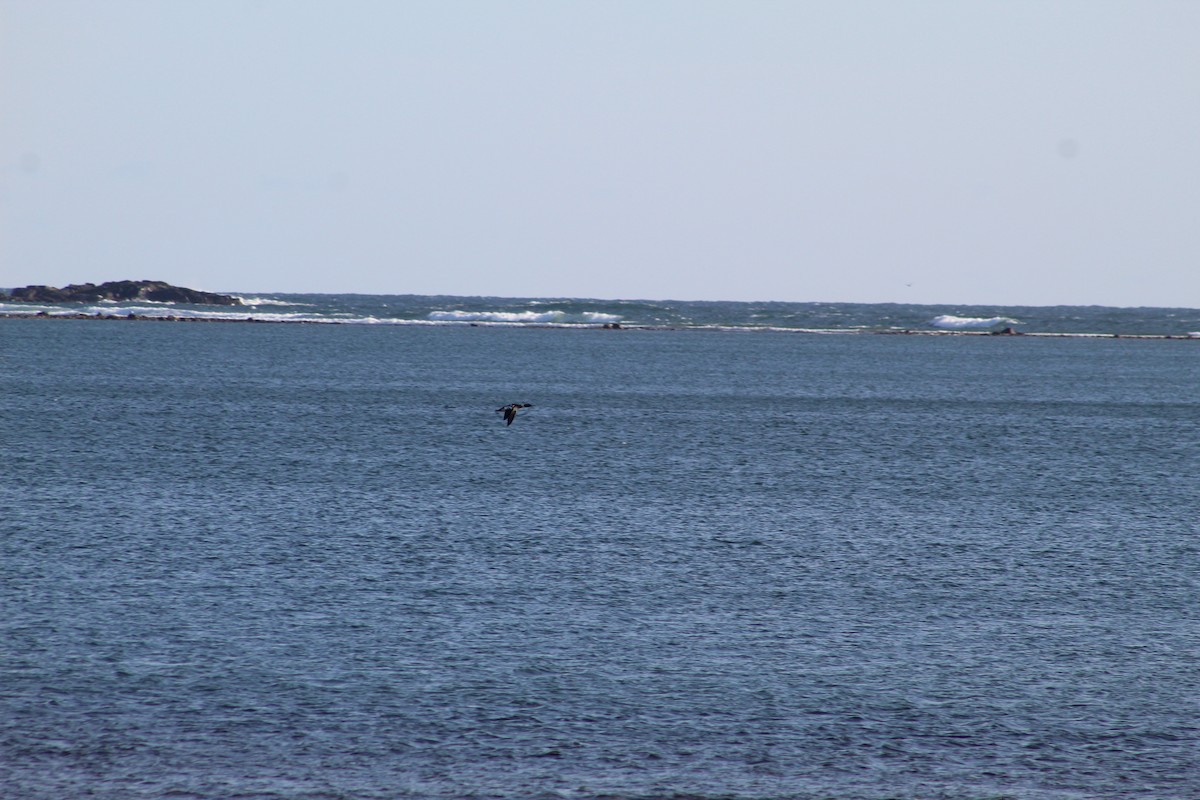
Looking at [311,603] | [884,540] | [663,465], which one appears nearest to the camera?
[311,603]

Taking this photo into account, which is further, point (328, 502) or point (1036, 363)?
point (1036, 363)

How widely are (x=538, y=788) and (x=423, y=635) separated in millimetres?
7467

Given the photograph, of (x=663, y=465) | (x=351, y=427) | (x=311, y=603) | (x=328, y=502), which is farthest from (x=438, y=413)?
(x=311, y=603)

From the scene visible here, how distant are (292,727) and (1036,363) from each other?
132 metres

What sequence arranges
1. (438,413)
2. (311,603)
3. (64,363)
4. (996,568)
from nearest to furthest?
(311,603) < (996,568) < (438,413) < (64,363)

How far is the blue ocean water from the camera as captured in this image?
18594 mm

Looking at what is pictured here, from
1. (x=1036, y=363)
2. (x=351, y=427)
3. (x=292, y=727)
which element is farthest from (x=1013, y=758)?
(x=1036, y=363)

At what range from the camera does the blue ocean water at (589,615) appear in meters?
18.6

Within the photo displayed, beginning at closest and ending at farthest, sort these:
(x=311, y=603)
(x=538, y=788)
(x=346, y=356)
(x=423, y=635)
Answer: (x=538, y=788)
(x=423, y=635)
(x=311, y=603)
(x=346, y=356)

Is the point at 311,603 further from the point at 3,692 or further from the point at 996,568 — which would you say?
the point at 996,568

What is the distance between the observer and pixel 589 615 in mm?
26328

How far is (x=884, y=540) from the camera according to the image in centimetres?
3578

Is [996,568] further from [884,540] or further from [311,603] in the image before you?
[311,603]

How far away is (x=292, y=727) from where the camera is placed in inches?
775
